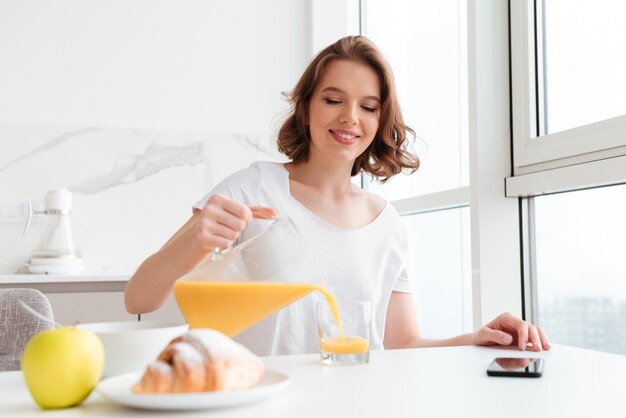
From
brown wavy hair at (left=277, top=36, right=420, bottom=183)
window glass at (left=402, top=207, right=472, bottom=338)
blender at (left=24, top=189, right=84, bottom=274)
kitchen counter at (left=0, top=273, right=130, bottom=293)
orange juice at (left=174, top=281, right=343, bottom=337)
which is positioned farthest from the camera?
blender at (left=24, top=189, right=84, bottom=274)

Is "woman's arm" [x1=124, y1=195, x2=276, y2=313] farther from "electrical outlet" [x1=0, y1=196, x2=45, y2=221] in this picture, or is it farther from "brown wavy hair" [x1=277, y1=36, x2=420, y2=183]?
"electrical outlet" [x1=0, y1=196, x2=45, y2=221]

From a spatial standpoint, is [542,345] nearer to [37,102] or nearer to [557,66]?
[557,66]

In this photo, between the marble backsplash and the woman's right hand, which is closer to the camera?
the woman's right hand

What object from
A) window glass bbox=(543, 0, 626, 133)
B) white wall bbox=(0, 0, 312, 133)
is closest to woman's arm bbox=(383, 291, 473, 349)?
window glass bbox=(543, 0, 626, 133)

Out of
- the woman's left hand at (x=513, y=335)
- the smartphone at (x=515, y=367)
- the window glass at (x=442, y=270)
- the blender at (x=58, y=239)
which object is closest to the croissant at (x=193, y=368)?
the smartphone at (x=515, y=367)

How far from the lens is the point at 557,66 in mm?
→ 1936

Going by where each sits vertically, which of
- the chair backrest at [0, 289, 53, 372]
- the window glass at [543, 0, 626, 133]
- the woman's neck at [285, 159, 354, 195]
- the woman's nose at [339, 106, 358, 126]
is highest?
the window glass at [543, 0, 626, 133]

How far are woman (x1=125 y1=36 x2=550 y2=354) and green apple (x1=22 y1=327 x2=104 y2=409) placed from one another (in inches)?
24.2

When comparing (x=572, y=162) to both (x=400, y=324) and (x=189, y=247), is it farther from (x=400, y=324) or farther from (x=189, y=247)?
(x=189, y=247)

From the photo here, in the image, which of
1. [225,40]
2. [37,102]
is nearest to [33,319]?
[37,102]

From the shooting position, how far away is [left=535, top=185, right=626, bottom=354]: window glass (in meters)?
1.70

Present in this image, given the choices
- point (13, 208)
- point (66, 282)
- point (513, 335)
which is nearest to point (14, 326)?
point (66, 282)

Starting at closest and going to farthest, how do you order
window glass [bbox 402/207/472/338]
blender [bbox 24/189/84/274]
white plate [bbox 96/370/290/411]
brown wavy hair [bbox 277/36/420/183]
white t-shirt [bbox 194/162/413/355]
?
white plate [bbox 96/370/290/411]
white t-shirt [bbox 194/162/413/355]
brown wavy hair [bbox 277/36/420/183]
window glass [bbox 402/207/472/338]
blender [bbox 24/189/84/274]

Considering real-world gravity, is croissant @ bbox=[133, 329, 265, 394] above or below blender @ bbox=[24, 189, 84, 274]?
below
